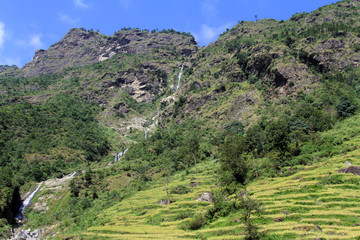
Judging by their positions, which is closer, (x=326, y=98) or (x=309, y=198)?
(x=309, y=198)

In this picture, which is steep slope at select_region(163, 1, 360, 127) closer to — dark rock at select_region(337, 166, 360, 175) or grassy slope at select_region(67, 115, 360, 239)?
grassy slope at select_region(67, 115, 360, 239)

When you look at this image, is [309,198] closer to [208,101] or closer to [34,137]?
[208,101]

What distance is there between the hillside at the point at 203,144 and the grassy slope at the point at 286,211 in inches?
7.8

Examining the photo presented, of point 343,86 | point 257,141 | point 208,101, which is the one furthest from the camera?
point 208,101

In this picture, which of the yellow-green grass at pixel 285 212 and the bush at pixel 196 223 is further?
the bush at pixel 196 223

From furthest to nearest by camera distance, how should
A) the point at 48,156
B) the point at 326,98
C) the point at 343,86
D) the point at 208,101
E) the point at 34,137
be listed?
the point at 208,101 < the point at 34,137 < the point at 48,156 < the point at 343,86 < the point at 326,98

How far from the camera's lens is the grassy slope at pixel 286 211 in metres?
24.9

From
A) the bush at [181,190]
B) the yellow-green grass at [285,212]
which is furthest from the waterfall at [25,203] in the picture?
the bush at [181,190]

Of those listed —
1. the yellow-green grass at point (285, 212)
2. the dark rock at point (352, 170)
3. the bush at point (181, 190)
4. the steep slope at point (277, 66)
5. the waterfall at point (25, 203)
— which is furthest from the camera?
the steep slope at point (277, 66)

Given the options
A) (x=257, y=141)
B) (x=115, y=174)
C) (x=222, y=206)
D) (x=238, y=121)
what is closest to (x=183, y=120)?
(x=238, y=121)

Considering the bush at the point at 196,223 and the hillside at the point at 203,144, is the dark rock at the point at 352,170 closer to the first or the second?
the hillside at the point at 203,144

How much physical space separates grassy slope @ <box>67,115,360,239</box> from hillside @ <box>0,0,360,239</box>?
199 mm

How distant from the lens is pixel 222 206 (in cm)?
3562

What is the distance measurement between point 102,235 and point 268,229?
24770mm
